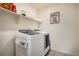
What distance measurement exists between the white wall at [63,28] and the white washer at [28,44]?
197 mm

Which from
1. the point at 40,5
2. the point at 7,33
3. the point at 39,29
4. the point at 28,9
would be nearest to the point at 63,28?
the point at 39,29

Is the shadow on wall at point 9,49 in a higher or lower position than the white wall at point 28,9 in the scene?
lower

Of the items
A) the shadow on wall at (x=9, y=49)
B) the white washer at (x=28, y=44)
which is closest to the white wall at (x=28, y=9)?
the white washer at (x=28, y=44)

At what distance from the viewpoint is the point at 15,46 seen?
1.51m

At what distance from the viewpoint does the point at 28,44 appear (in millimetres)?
1432

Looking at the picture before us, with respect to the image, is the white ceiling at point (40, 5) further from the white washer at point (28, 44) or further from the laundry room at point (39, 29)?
the white washer at point (28, 44)

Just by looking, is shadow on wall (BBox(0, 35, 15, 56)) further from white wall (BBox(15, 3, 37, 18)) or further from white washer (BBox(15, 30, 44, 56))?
white wall (BBox(15, 3, 37, 18))

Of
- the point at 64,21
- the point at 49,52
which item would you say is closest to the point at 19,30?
the point at 49,52

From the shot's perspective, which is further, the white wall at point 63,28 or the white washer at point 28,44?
the white wall at point 63,28

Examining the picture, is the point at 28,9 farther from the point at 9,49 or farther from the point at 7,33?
the point at 9,49

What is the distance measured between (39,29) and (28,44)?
0.29 metres

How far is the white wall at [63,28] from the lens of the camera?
155cm

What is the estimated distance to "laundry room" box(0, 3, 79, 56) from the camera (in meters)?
1.47

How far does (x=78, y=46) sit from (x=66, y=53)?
0.66ft
